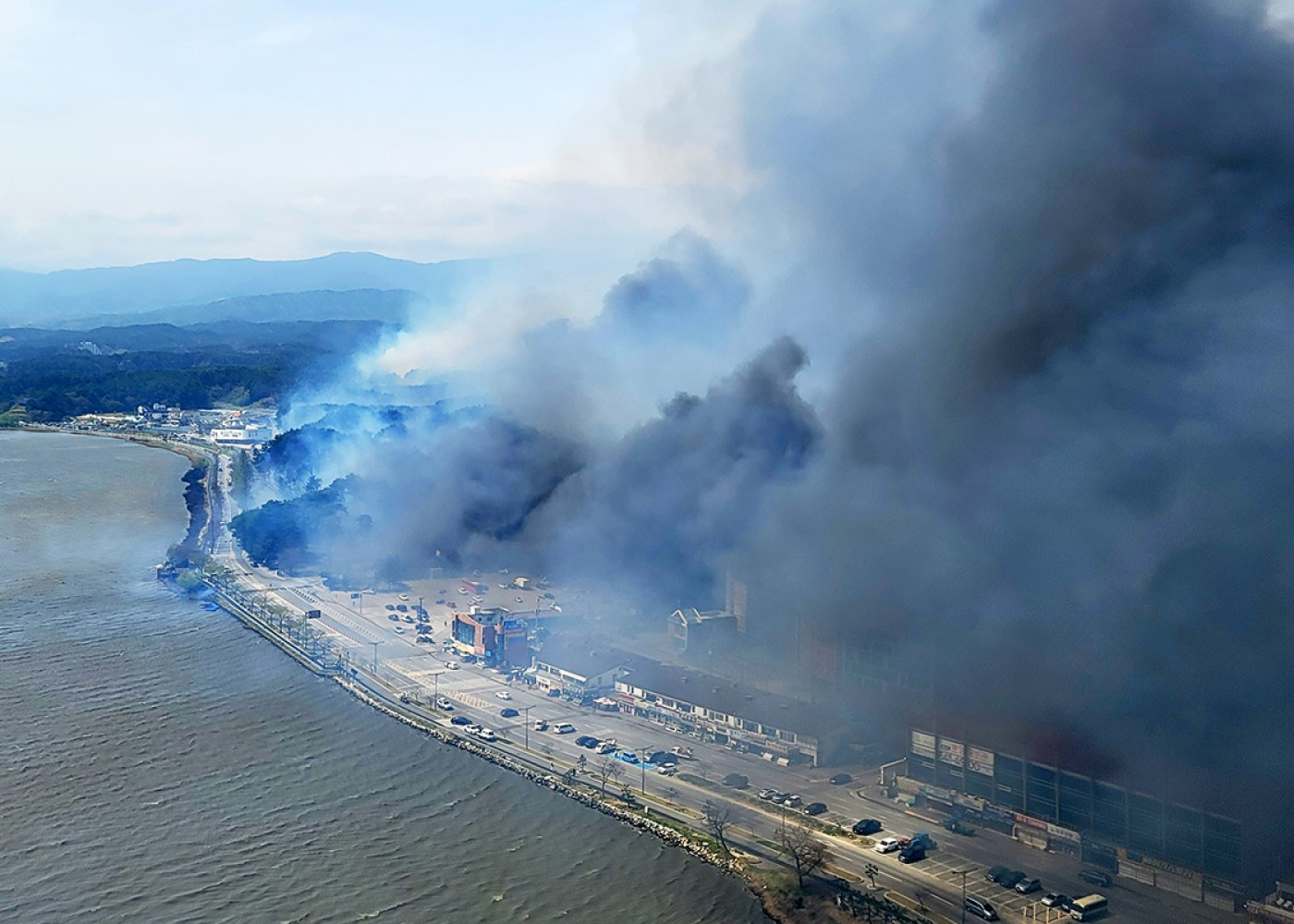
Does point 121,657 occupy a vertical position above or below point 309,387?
below

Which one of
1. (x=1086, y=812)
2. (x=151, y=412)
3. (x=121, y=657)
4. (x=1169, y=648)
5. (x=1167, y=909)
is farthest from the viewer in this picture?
(x=151, y=412)

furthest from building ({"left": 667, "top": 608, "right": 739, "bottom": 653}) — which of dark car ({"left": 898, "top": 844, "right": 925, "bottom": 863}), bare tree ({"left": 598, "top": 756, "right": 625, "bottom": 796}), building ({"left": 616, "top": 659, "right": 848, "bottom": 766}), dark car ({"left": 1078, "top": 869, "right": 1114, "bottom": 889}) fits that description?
dark car ({"left": 1078, "top": 869, "right": 1114, "bottom": 889})

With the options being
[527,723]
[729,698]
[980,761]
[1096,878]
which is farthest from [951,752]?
[527,723]

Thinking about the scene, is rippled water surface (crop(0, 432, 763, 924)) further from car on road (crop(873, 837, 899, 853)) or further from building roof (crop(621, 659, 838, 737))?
building roof (crop(621, 659, 838, 737))

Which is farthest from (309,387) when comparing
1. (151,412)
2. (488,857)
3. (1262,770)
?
(1262,770)

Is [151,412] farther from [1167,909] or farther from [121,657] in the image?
[1167,909]

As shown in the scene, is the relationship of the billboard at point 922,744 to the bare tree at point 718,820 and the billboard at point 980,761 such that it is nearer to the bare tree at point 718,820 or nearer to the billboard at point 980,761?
the billboard at point 980,761

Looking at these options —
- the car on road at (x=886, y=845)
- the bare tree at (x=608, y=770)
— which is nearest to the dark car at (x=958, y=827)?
the car on road at (x=886, y=845)
